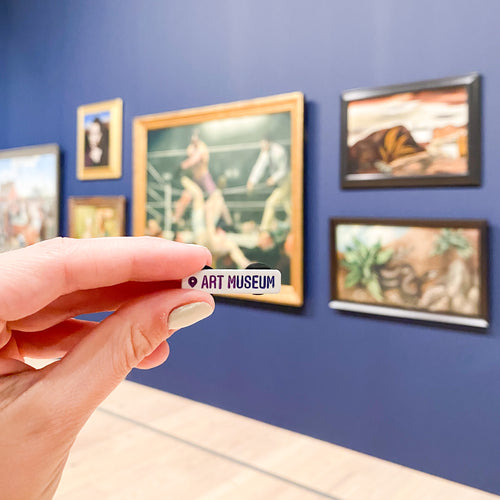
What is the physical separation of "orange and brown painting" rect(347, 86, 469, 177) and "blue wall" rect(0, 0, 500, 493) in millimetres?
87

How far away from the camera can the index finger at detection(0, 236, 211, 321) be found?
65 cm

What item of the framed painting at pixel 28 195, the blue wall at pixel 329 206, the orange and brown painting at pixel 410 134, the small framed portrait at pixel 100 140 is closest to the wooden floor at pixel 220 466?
the blue wall at pixel 329 206

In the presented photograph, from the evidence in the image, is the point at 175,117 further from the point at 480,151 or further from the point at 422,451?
the point at 422,451

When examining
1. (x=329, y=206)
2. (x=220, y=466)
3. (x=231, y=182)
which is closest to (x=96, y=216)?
(x=231, y=182)

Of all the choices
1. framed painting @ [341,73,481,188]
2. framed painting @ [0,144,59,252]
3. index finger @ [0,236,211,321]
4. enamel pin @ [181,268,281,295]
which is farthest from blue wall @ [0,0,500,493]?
index finger @ [0,236,211,321]

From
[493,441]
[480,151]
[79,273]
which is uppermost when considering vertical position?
[480,151]

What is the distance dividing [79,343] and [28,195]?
3392 millimetres

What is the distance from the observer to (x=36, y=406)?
0.70 metres

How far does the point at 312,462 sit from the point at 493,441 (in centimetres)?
74

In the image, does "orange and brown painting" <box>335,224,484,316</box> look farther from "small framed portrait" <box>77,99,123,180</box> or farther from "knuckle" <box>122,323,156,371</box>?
"small framed portrait" <box>77,99,123,180</box>

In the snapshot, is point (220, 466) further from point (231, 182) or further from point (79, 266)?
point (79, 266)

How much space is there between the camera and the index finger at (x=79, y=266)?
0.65m

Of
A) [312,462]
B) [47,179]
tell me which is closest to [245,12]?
[47,179]

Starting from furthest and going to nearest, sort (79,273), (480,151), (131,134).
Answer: (131,134) < (480,151) < (79,273)
